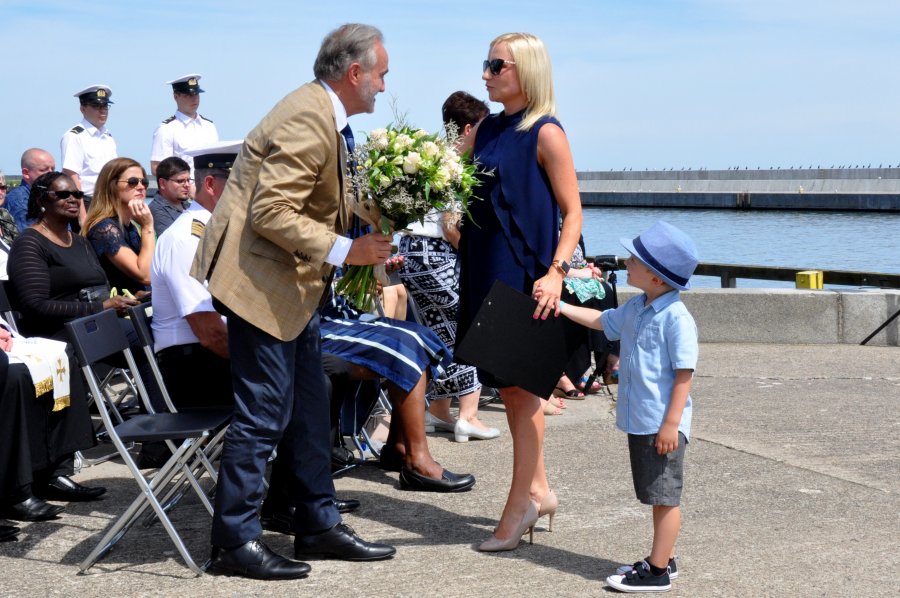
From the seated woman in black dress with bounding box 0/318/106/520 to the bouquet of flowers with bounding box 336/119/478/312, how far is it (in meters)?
1.80

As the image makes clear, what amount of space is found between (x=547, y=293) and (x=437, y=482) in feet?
4.86

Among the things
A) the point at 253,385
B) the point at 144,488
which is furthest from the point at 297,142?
the point at 144,488

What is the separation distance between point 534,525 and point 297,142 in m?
1.83

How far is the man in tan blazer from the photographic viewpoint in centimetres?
407

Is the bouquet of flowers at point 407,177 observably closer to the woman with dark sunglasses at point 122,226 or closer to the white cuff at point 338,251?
the white cuff at point 338,251

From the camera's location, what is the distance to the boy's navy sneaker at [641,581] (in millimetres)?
4105

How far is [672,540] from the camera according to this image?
13.5 ft

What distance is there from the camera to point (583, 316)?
4.46 metres

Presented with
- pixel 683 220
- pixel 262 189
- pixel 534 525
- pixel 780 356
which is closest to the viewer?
pixel 262 189

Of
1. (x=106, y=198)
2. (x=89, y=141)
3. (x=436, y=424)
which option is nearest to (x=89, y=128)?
(x=89, y=141)

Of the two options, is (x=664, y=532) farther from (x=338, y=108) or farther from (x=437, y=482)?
(x=338, y=108)

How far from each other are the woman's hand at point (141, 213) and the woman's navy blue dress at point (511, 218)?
3367 millimetres

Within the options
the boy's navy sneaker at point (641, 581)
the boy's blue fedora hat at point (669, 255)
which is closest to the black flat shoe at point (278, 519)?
the boy's navy sneaker at point (641, 581)

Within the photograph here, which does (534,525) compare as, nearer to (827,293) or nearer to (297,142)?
(297,142)
